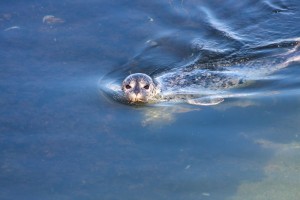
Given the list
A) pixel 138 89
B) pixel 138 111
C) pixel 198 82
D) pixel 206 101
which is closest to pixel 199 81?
pixel 198 82

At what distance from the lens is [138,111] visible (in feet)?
27.6

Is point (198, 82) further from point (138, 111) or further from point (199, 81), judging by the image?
point (138, 111)

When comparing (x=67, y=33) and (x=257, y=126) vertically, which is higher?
(x=67, y=33)

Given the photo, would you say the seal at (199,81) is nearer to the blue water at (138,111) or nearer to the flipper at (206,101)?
the flipper at (206,101)

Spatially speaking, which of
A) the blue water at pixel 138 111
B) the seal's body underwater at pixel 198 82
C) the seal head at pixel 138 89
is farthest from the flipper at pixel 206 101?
the seal head at pixel 138 89

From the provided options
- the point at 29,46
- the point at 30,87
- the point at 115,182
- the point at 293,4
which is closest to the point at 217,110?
the point at 115,182

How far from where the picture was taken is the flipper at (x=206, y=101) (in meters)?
8.40

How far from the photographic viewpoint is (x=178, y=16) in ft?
36.9

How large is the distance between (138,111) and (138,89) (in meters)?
0.42

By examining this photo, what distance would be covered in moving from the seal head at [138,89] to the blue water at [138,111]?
259 mm

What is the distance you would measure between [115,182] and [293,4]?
664 centimetres

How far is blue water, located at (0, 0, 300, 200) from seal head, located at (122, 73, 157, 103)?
26cm

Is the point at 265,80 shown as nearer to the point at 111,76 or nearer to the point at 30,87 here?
the point at 111,76

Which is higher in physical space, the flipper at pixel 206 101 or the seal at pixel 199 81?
the seal at pixel 199 81
